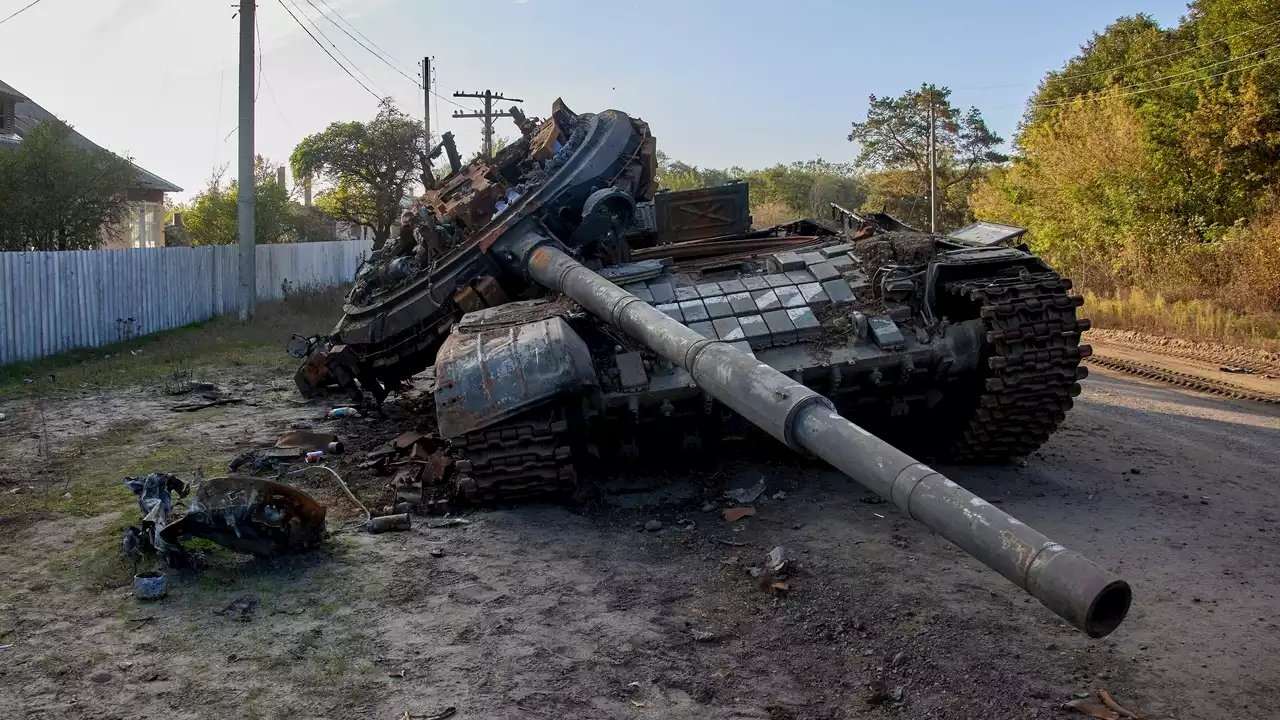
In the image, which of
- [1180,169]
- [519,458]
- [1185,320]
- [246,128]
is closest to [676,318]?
[519,458]

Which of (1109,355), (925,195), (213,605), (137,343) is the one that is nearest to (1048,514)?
(213,605)

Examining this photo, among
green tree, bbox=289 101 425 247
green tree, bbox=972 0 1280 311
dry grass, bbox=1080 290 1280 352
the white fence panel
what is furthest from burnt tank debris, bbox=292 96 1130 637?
green tree, bbox=289 101 425 247

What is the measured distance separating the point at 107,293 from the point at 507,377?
498 inches

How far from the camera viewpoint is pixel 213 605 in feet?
18.3

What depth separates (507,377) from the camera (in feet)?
22.3

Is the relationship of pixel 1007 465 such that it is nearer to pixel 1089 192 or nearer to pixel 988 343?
pixel 988 343

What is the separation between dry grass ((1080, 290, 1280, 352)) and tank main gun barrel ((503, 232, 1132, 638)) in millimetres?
12629

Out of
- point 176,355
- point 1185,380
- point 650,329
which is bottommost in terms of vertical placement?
point 1185,380

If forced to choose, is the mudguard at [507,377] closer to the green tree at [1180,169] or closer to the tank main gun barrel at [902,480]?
the tank main gun barrel at [902,480]

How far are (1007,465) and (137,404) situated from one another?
9.25 m

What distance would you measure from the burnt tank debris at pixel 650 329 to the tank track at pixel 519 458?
1 centimetres

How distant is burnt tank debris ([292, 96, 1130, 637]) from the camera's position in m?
6.84

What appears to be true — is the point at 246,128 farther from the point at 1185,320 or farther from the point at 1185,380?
the point at 1185,320

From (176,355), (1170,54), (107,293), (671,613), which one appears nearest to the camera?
(671,613)
